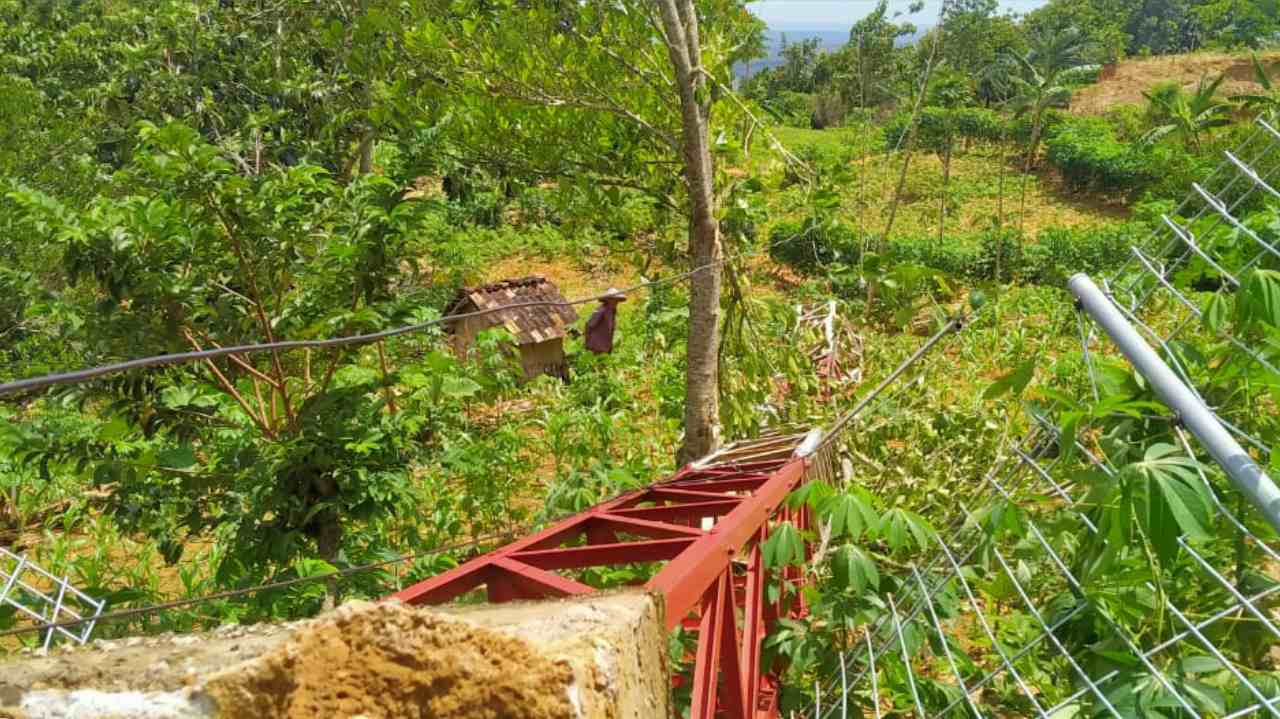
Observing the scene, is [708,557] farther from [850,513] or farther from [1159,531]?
[1159,531]

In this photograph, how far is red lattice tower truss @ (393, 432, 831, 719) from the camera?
1.74m

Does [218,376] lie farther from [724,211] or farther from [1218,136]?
[1218,136]

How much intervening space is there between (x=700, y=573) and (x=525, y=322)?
9944 mm

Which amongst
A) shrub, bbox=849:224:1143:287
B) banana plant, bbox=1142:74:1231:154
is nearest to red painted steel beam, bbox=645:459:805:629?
banana plant, bbox=1142:74:1231:154

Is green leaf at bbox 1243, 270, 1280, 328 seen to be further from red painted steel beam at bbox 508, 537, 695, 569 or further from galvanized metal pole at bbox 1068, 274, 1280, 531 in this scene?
red painted steel beam at bbox 508, 537, 695, 569

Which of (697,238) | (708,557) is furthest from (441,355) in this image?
(708,557)

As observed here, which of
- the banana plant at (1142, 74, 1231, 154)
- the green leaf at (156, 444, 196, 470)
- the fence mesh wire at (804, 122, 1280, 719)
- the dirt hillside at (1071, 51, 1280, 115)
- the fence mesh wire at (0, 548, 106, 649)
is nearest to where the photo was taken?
the fence mesh wire at (804, 122, 1280, 719)

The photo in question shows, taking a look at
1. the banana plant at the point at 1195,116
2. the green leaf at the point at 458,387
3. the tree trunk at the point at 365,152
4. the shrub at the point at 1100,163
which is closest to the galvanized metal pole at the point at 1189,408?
the green leaf at the point at 458,387

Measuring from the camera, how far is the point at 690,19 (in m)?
4.07

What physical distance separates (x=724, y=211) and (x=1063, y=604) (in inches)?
118

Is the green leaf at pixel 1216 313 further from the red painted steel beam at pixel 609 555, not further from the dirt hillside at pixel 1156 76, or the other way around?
the dirt hillside at pixel 1156 76

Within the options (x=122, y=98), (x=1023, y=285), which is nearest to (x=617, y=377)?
(x=122, y=98)

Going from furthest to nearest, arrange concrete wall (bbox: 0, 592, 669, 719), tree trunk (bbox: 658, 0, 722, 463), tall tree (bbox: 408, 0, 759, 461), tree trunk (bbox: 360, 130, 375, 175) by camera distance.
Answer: tree trunk (bbox: 360, 130, 375, 175)
tall tree (bbox: 408, 0, 759, 461)
tree trunk (bbox: 658, 0, 722, 463)
concrete wall (bbox: 0, 592, 669, 719)

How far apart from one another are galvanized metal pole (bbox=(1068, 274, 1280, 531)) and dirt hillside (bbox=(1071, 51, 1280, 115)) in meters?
39.8
